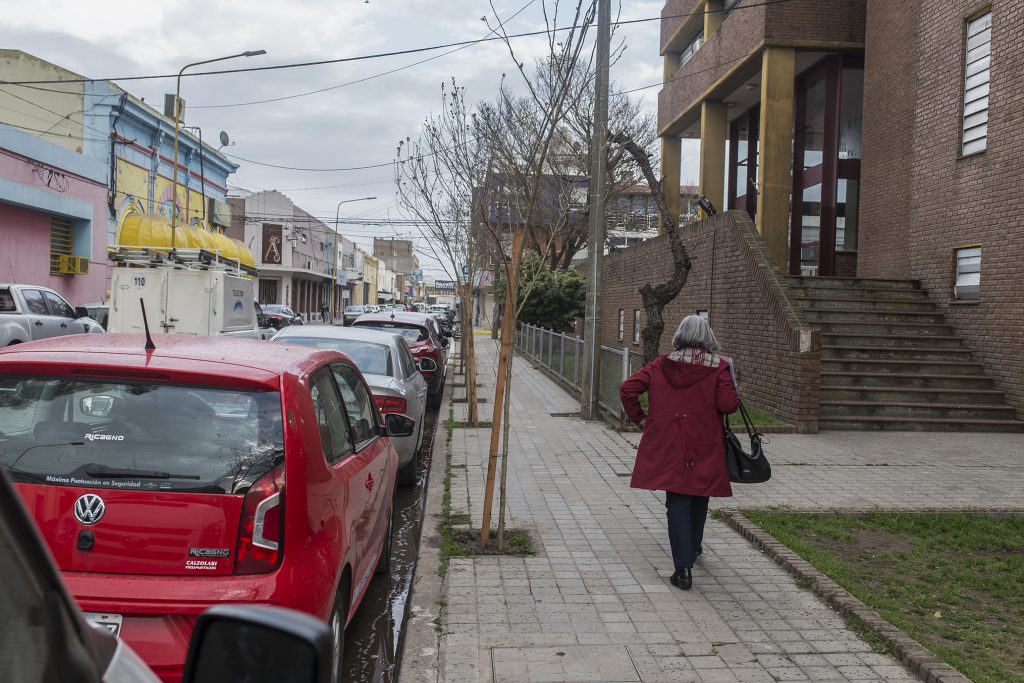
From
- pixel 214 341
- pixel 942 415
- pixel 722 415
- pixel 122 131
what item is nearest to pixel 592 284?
pixel 942 415

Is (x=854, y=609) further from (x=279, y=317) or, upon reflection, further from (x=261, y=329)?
(x=279, y=317)

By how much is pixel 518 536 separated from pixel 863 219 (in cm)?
1347

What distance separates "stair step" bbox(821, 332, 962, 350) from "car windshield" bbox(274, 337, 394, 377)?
25.6 ft

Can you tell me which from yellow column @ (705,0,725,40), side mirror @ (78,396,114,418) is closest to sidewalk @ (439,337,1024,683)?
side mirror @ (78,396,114,418)

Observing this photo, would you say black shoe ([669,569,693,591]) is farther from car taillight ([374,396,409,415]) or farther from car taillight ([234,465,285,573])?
car taillight ([374,396,409,415])

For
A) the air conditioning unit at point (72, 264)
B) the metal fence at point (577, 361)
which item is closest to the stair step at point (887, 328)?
the metal fence at point (577, 361)

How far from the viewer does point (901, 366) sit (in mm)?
13805

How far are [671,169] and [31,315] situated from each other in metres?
18.4

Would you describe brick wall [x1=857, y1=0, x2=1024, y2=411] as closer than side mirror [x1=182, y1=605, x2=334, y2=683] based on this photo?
No

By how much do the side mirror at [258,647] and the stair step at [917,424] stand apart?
39.8 feet

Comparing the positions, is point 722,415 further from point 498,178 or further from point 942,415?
point 942,415

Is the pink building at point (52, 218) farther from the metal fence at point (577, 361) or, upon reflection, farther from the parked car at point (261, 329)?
the metal fence at point (577, 361)

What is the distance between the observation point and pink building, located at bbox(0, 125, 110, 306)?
79.1ft

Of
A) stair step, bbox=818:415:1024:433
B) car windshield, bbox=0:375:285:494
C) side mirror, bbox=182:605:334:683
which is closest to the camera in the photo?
side mirror, bbox=182:605:334:683
